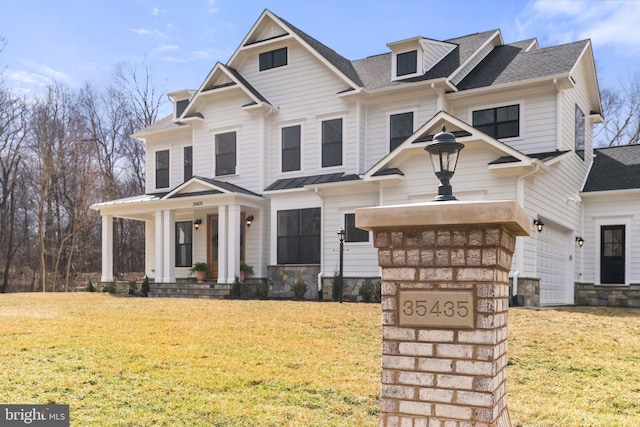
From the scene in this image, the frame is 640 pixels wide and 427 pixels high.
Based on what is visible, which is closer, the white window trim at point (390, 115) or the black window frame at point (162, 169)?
the white window trim at point (390, 115)

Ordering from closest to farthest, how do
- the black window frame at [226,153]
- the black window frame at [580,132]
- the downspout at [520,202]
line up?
the downspout at [520,202] < the black window frame at [580,132] < the black window frame at [226,153]

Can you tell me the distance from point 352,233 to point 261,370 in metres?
9.63

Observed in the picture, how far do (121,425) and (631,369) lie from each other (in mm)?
5366

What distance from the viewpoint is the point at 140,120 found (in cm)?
3241

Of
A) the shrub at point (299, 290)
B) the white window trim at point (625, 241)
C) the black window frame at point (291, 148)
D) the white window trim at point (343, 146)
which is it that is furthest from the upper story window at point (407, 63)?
the white window trim at point (625, 241)

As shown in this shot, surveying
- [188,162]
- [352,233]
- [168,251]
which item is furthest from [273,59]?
[168,251]

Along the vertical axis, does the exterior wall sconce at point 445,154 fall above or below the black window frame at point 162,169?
below

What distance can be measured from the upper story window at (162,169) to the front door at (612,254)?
1473 centimetres

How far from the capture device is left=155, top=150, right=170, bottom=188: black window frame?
68.8 feet

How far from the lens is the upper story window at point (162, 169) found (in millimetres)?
20984

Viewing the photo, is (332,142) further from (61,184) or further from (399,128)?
(61,184)

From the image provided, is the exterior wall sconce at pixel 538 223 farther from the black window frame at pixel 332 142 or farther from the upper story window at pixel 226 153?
the upper story window at pixel 226 153
